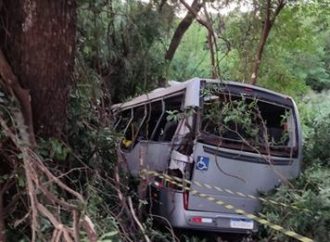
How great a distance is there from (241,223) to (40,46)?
298 centimetres

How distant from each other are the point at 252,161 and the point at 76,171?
6.98ft

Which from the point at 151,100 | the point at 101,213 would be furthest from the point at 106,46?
the point at 101,213

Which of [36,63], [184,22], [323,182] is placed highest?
[184,22]

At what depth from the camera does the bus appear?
18.7ft

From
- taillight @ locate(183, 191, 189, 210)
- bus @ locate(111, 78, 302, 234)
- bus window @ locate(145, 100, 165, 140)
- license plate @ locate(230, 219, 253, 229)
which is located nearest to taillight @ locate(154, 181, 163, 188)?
bus @ locate(111, 78, 302, 234)

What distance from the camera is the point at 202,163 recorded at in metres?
→ 5.69

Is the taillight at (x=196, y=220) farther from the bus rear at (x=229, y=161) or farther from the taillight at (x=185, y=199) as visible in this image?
the taillight at (x=185, y=199)

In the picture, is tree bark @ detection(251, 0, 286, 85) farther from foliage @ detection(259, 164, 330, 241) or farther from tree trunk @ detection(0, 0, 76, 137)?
tree trunk @ detection(0, 0, 76, 137)

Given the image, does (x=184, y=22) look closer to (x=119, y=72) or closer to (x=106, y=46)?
(x=119, y=72)

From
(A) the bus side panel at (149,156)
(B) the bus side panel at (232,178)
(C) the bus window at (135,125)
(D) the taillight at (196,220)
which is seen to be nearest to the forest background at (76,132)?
(B) the bus side panel at (232,178)

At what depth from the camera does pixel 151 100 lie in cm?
713

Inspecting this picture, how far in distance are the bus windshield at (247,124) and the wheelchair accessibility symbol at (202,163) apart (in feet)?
0.59

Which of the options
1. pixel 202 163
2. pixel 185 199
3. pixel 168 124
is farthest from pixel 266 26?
pixel 185 199

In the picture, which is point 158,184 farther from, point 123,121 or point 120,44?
point 120,44
